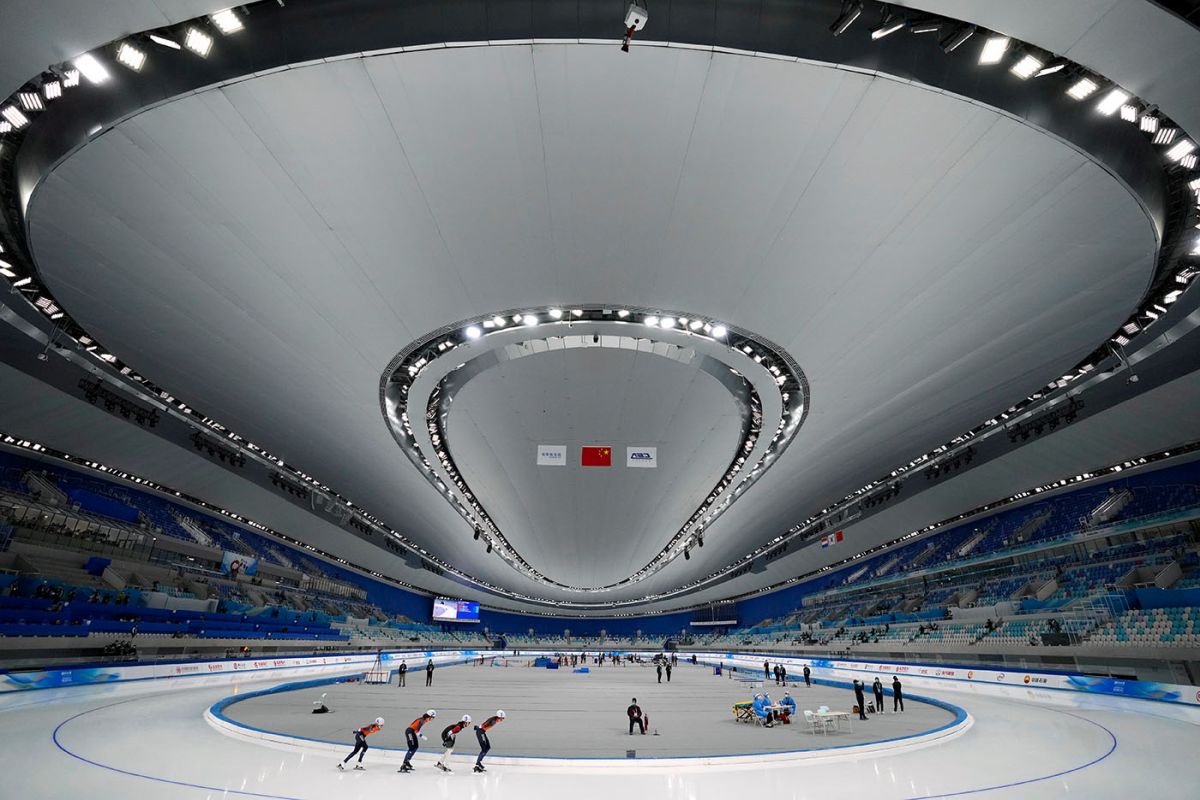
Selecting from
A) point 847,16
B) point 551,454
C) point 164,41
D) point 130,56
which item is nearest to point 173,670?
point 551,454

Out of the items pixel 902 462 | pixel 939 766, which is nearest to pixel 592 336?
pixel 939 766

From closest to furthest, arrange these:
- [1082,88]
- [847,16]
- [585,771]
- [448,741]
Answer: [847,16]
[1082,88]
[448,741]
[585,771]

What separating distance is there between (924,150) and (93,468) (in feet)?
110

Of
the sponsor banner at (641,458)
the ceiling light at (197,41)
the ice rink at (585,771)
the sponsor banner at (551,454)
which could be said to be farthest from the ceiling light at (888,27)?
the sponsor banner at (551,454)

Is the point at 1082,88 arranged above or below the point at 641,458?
above

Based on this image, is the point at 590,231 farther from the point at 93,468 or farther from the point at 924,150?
the point at 93,468

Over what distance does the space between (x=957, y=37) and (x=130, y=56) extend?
30.8 ft

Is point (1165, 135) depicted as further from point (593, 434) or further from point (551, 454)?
point (551, 454)

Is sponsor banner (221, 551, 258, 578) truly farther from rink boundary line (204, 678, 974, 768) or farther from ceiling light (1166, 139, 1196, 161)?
ceiling light (1166, 139, 1196, 161)

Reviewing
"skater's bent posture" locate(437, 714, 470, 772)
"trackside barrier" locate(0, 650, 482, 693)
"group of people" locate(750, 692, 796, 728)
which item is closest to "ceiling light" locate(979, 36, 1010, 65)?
"skater's bent posture" locate(437, 714, 470, 772)

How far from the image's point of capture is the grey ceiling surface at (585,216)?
6.91 m

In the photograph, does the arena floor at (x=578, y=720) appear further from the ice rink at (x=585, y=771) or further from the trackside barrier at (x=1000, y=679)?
the trackside barrier at (x=1000, y=679)

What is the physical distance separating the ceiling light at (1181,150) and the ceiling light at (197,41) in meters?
12.5

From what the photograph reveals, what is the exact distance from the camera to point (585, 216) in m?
8.91
